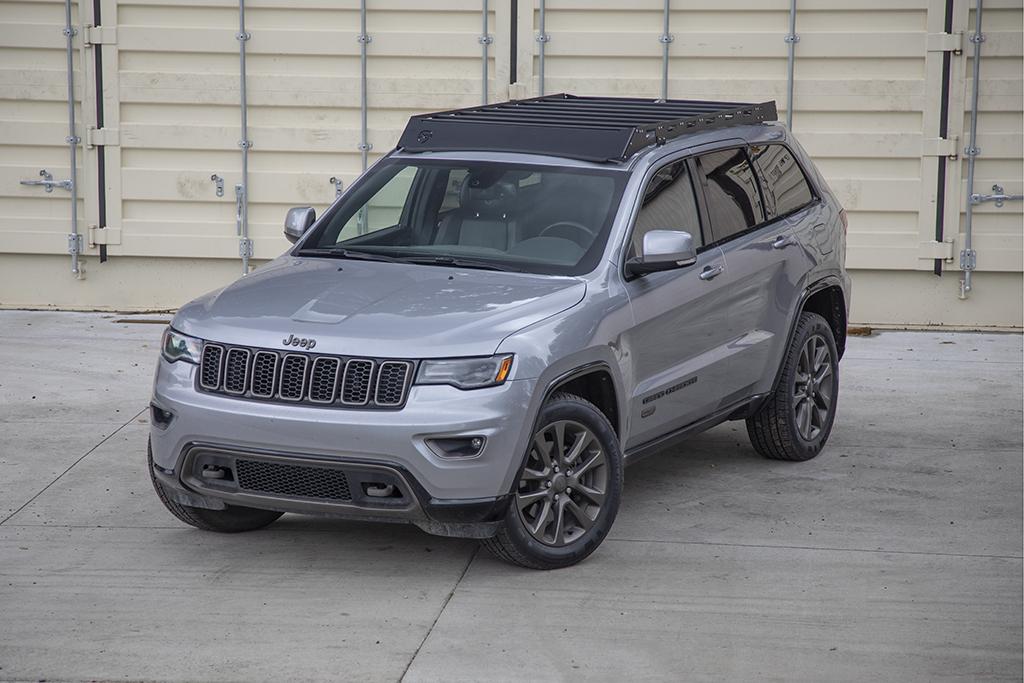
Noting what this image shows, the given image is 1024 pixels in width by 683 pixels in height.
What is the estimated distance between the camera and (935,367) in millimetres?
10734

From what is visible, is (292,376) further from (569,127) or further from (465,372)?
(569,127)

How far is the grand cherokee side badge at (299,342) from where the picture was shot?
5.96 metres

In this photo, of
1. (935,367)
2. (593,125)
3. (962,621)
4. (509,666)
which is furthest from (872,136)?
(509,666)

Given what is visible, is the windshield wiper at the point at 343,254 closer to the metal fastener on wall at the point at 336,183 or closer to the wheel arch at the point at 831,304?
the wheel arch at the point at 831,304

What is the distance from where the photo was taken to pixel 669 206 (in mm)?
7168

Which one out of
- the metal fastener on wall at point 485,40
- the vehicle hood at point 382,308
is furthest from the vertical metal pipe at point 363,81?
the vehicle hood at point 382,308

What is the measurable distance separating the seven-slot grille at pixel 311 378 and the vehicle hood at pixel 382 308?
5 cm

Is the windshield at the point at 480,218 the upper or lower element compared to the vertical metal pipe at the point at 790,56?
lower

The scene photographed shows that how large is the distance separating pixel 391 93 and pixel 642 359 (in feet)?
18.9

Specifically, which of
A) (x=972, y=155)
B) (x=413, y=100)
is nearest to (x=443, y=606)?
(x=413, y=100)

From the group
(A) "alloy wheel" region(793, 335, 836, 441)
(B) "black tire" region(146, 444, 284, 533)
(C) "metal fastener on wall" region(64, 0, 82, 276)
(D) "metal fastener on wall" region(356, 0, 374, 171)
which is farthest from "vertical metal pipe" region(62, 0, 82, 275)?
(A) "alloy wheel" region(793, 335, 836, 441)

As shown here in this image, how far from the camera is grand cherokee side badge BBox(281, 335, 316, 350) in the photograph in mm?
5957

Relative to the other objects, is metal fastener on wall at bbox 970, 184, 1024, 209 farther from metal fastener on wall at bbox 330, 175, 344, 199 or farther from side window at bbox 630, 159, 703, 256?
side window at bbox 630, 159, 703, 256

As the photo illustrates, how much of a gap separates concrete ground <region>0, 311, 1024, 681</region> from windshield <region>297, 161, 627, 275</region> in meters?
1.22
